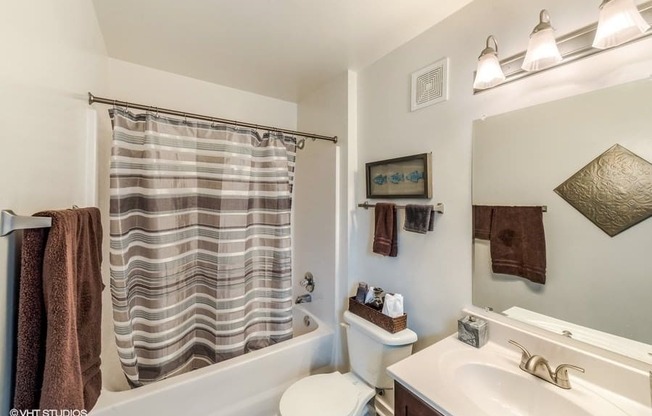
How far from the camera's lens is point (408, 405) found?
953 millimetres

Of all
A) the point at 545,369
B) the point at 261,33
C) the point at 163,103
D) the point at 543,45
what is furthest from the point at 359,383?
the point at 163,103

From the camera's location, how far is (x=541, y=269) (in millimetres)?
1067

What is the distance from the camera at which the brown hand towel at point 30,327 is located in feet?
1.88

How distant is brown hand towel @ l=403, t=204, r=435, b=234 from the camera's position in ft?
4.56

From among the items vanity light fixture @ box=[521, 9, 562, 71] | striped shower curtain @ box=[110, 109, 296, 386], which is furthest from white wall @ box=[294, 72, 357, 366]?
vanity light fixture @ box=[521, 9, 562, 71]

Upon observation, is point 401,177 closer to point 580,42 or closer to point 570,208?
point 570,208

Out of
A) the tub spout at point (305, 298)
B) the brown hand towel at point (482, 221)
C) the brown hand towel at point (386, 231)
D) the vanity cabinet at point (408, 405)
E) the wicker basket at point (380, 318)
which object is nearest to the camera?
the vanity cabinet at point (408, 405)

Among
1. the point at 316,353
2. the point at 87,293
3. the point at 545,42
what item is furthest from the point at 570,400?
the point at 87,293

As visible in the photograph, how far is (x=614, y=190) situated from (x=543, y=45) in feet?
1.83

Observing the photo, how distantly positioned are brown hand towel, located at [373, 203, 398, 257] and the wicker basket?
337 millimetres

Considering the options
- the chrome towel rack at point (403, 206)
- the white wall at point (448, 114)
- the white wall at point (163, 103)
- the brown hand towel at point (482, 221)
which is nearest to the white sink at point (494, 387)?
the white wall at point (448, 114)

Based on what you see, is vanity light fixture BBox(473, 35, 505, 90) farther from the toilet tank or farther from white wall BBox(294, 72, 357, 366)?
the toilet tank

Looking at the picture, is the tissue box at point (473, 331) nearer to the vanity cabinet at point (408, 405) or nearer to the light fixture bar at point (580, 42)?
the vanity cabinet at point (408, 405)

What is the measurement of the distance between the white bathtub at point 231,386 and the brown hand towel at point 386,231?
0.78m
